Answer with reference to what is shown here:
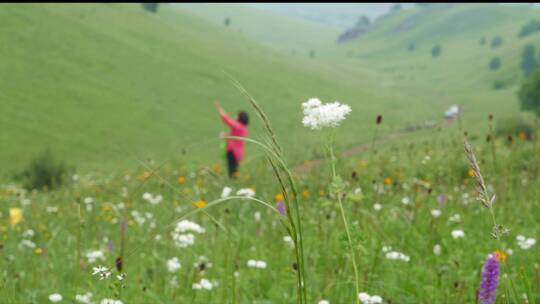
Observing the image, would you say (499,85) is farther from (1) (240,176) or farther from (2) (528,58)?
(1) (240,176)

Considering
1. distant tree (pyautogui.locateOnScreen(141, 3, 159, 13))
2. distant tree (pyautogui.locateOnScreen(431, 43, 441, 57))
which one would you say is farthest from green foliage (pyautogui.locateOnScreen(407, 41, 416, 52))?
distant tree (pyautogui.locateOnScreen(141, 3, 159, 13))

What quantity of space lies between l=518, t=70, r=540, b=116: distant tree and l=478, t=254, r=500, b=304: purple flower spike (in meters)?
51.0

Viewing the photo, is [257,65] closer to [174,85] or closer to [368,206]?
[174,85]

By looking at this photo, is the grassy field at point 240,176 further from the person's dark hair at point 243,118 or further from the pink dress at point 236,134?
the person's dark hair at point 243,118

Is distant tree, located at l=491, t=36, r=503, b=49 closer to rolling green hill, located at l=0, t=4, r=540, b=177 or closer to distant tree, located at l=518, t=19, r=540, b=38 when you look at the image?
distant tree, located at l=518, t=19, r=540, b=38

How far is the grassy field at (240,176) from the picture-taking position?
12.4ft

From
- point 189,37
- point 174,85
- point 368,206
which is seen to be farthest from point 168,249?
point 189,37

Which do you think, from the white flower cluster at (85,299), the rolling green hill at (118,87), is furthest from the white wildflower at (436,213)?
the rolling green hill at (118,87)

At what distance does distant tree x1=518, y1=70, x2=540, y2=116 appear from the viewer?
163ft

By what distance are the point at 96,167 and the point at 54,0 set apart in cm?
3390

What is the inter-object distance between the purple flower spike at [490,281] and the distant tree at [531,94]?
50952 mm

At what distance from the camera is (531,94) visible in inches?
1984

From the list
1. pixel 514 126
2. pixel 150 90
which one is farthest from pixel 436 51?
pixel 514 126

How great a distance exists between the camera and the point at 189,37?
69.0m
